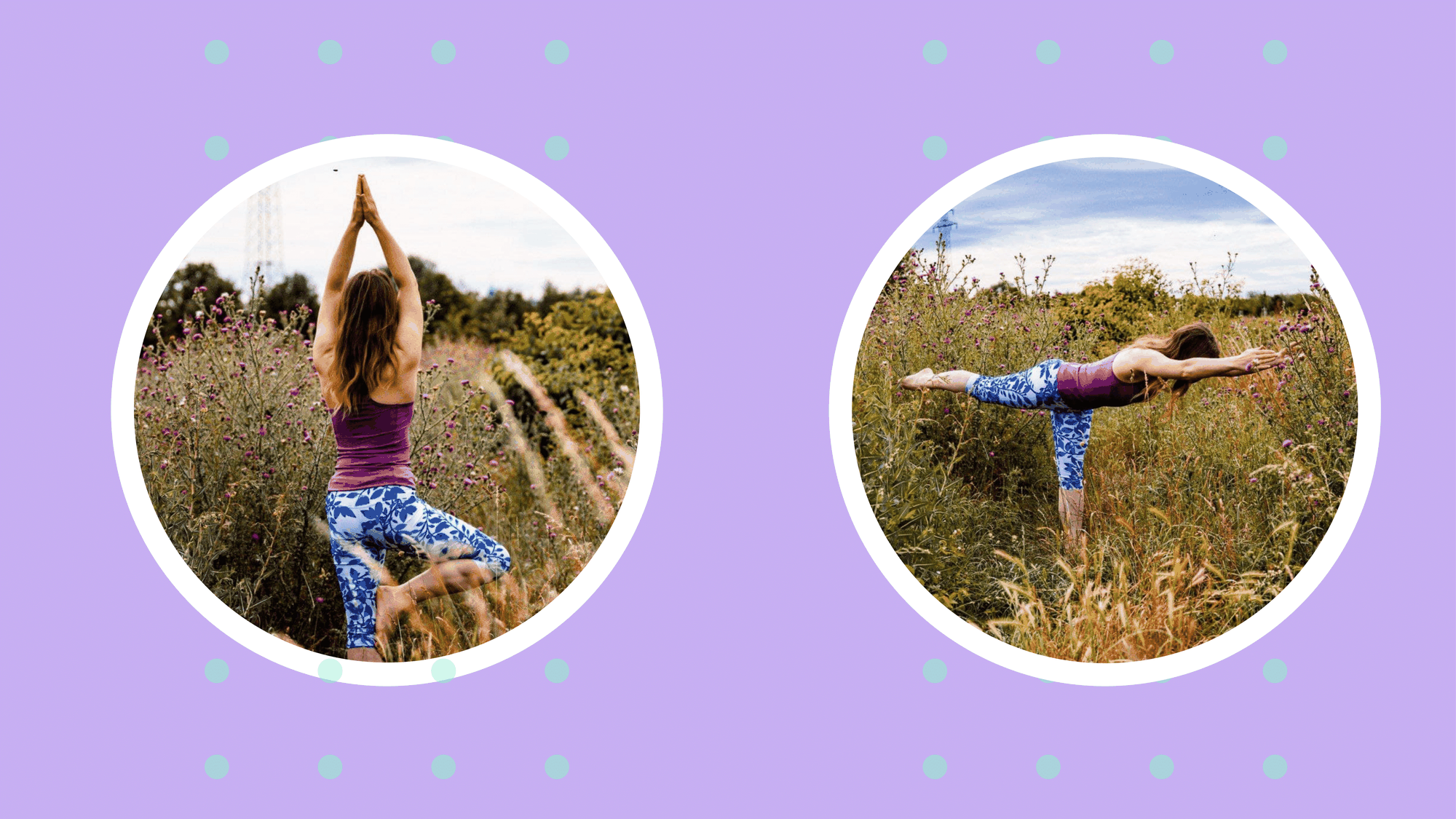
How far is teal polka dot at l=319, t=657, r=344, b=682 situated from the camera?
3385mm

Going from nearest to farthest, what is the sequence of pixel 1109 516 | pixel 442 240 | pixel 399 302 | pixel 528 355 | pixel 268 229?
pixel 399 302 → pixel 1109 516 → pixel 268 229 → pixel 442 240 → pixel 528 355

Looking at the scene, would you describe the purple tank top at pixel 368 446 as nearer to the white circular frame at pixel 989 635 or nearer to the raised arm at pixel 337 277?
the raised arm at pixel 337 277

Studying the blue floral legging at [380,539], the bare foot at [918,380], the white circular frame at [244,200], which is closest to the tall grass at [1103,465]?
the bare foot at [918,380]

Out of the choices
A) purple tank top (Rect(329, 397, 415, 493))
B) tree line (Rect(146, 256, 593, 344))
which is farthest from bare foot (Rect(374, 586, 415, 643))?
tree line (Rect(146, 256, 593, 344))

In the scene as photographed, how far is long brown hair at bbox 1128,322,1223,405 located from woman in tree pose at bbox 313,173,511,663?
8.48 feet

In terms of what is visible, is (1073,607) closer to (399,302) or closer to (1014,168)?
(1014,168)

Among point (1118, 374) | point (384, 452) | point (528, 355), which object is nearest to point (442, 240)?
point (528, 355)

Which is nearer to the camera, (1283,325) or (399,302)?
(399,302)

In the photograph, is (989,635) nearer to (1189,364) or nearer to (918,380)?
(918,380)

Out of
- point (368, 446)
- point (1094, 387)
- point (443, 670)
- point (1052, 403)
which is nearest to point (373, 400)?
point (368, 446)

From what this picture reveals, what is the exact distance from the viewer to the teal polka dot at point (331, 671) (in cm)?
338

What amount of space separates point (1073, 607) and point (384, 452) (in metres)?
2.58

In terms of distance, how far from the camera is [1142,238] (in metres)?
3.58

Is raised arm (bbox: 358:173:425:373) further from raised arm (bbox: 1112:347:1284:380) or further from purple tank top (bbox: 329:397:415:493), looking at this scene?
raised arm (bbox: 1112:347:1284:380)
